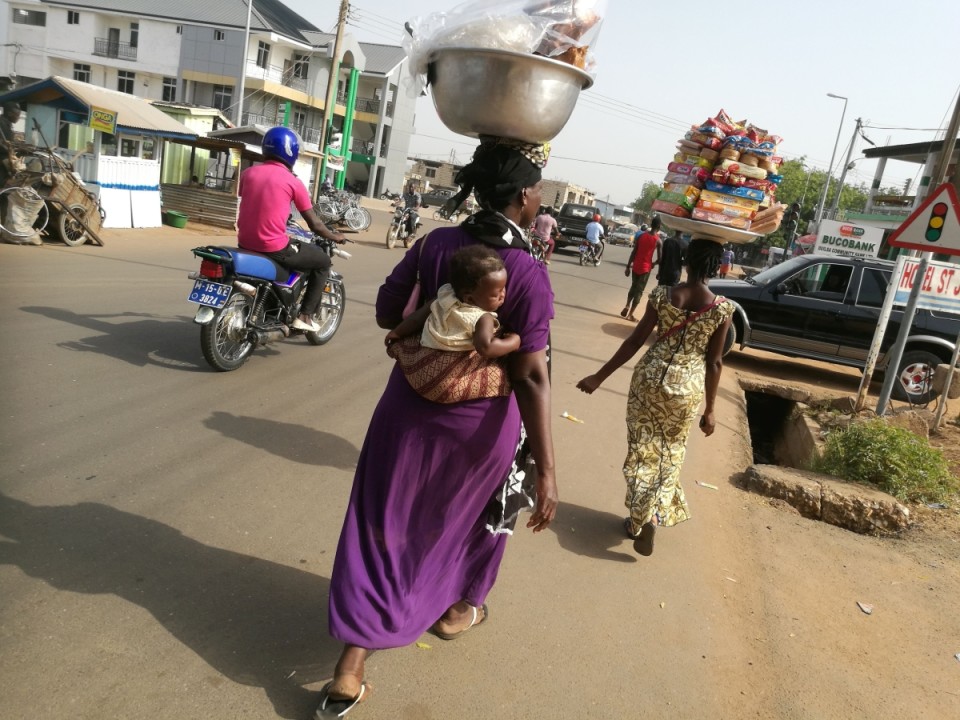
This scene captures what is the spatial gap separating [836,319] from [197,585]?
9.36 meters

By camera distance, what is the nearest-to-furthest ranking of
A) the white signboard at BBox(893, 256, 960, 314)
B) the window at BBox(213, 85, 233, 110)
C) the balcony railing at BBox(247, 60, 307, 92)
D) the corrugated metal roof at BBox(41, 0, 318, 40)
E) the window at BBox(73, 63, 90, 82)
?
the white signboard at BBox(893, 256, 960, 314), the balcony railing at BBox(247, 60, 307, 92), the corrugated metal roof at BBox(41, 0, 318, 40), the window at BBox(213, 85, 233, 110), the window at BBox(73, 63, 90, 82)

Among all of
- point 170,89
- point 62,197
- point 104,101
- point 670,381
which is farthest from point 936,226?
point 170,89

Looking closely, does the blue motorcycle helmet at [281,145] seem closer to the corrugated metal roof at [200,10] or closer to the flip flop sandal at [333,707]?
the flip flop sandal at [333,707]

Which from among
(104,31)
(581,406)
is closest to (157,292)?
(581,406)

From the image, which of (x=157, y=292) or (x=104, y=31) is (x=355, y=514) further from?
(x=104, y=31)

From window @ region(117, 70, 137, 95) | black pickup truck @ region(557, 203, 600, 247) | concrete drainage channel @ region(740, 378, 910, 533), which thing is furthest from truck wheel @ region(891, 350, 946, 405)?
window @ region(117, 70, 137, 95)

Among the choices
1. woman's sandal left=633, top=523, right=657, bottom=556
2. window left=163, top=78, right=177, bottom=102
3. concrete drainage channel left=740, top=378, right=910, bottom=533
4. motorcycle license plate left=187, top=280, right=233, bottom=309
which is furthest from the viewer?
window left=163, top=78, right=177, bottom=102

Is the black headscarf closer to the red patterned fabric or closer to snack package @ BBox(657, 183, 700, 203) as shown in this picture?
the red patterned fabric

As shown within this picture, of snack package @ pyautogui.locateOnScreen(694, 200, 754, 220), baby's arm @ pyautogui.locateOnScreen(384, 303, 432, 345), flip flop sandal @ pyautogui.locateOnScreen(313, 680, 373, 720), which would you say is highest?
snack package @ pyautogui.locateOnScreen(694, 200, 754, 220)

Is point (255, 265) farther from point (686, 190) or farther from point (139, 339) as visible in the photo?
point (686, 190)

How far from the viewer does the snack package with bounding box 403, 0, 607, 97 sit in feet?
7.51

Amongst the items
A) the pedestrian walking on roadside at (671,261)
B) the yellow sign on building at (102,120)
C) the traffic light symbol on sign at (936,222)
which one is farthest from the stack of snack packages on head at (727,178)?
the yellow sign on building at (102,120)

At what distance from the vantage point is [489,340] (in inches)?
87.8

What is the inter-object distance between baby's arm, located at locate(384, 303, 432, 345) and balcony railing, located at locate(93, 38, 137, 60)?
160 ft
